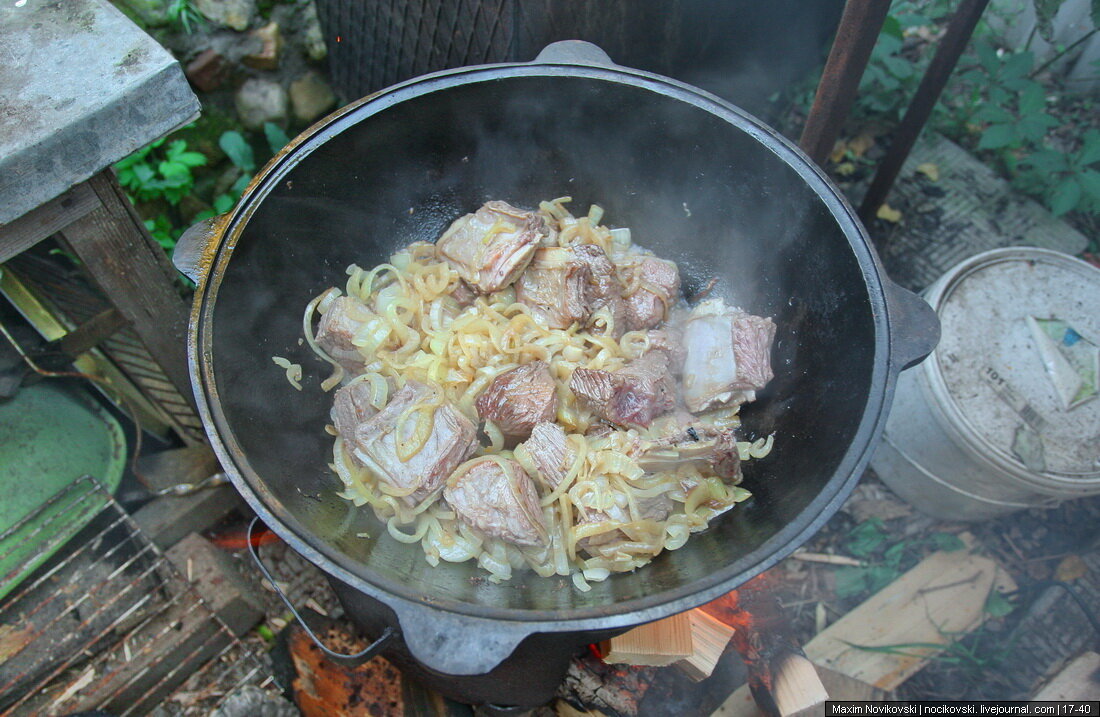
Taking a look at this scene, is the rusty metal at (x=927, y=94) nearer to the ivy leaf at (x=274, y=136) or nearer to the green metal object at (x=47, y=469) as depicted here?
the ivy leaf at (x=274, y=136)

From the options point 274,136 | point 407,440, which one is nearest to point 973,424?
point 407,440

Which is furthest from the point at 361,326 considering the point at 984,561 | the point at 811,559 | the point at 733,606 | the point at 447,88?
the point at 984,561

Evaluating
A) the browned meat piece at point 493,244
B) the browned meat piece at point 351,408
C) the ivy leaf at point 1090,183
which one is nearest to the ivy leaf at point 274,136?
the browned meat piece at point 493,244

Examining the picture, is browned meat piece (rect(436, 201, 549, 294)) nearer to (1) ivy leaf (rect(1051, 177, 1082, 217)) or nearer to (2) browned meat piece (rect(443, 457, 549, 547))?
(2) browned meat piece (rect(443, 457, 549, 547))

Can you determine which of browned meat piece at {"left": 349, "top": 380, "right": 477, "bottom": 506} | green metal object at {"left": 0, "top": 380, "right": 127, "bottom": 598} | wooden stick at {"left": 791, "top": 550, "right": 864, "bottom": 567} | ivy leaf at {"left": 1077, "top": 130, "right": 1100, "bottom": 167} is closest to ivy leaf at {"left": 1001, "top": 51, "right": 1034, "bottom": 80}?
ivy leaf at {"left": 1077, "top": 130, "right": 1100, "bottom": 167}

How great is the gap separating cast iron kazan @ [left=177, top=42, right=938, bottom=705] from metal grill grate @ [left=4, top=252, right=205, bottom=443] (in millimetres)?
1179

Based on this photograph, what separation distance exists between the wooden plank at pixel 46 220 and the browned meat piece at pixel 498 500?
1.81 m

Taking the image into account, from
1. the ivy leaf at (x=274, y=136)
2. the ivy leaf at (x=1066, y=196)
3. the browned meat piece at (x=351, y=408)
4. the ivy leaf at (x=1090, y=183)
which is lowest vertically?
the ivy leaf at (x=274, y=136)

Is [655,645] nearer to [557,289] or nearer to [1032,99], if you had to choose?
[557,289]

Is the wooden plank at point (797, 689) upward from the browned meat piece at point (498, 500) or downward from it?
downward

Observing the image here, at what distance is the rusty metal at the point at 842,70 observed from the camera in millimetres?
3166

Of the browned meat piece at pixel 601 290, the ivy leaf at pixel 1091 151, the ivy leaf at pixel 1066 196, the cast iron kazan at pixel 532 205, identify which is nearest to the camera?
the cast iron kazan at pixel 532 205

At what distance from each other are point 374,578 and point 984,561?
13.2 ft

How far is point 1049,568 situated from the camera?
170 inches
